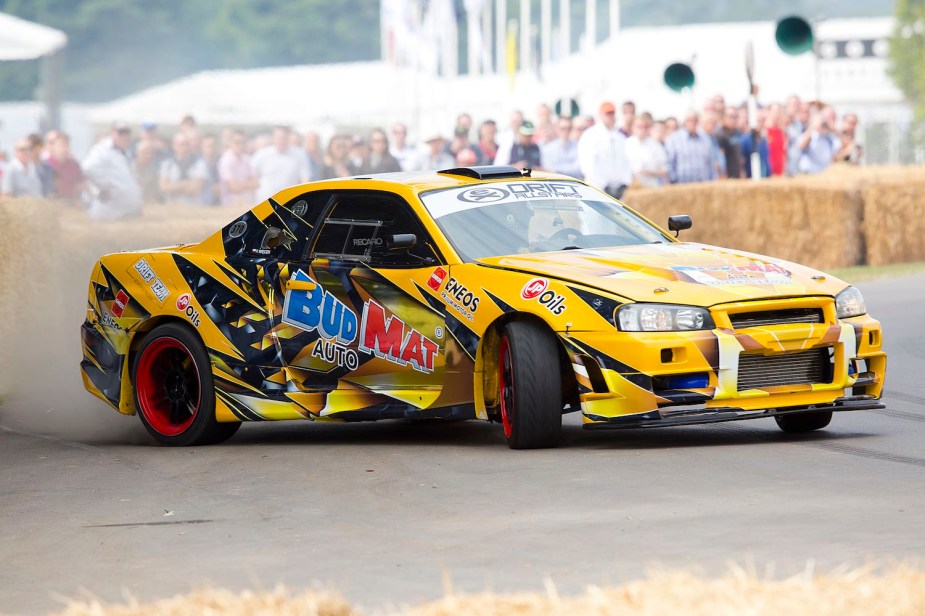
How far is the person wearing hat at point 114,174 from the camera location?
65.4 feet

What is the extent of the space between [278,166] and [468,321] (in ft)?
50.2

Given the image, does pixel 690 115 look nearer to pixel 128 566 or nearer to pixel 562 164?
pixel 562 164

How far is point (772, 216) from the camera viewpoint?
73.0 ft

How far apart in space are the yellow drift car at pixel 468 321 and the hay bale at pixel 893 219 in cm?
1352

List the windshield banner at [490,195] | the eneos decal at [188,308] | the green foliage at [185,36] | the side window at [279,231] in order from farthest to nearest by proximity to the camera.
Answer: the green foliage at [185,36] < the eneos decal at [188,308] < the side window at [279,231] < the windshield banner at [490,195]

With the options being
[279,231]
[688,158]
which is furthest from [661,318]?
[688,158]

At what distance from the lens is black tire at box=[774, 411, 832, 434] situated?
29.9ft

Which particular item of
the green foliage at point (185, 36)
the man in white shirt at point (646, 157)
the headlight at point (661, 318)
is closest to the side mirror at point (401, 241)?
the headlight at point (661, 318)

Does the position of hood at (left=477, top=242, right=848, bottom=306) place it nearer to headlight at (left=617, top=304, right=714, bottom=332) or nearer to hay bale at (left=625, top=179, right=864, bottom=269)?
headlight at (left=617, top=304, right=714, bottom=332)

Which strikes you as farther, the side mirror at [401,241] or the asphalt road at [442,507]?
the side mirror at [401,241]

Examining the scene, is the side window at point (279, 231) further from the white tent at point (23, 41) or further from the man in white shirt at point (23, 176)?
the white tent at point (23, 41)

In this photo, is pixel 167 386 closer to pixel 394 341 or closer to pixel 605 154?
pixel 394 341

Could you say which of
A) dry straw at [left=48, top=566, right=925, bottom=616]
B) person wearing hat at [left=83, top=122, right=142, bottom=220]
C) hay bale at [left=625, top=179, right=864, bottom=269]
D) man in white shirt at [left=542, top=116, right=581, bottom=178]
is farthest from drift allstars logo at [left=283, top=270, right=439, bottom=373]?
man in white shirt at [left=542, top=116, right=581, bottom=178]

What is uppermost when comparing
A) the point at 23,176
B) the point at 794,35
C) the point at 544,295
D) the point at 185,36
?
the point at 185,36
